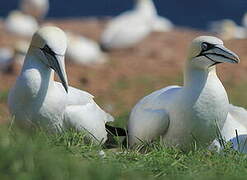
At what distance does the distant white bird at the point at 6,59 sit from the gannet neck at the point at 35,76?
43.6ft

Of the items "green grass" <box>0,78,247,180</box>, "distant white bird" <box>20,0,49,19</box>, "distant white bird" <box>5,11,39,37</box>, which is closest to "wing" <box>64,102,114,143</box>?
"green grass" <box>0,78,247,180</box>

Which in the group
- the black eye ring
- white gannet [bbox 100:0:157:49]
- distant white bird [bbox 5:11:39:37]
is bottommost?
distant white bird [bbox 5:11:39:37]

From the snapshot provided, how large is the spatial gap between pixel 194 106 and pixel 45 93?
1.43 meters

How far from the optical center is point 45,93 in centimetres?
800

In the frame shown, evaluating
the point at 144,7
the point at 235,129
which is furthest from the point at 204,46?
the point at 144,7

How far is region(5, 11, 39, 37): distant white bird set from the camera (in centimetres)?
2858

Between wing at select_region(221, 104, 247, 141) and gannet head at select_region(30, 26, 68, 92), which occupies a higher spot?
gannet head at select_region(30, 26, 68, 92)

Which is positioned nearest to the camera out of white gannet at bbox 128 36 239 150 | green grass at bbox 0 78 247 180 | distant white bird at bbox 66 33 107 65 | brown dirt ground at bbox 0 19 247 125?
green grass at bbox 0 78 247 180

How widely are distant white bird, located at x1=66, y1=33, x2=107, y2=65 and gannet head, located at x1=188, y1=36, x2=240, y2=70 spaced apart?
45.0 ft

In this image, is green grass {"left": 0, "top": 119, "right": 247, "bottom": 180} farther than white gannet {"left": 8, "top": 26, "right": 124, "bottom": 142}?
No

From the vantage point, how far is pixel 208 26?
140 ft

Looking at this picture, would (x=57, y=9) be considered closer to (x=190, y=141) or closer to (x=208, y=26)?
(x=208, y=26)

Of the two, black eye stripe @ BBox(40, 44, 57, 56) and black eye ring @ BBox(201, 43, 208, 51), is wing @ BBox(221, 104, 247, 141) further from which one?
black eye stripe @ BBox(40, 44, 57, 56)

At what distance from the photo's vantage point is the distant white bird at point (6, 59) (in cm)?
2176
